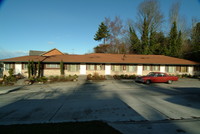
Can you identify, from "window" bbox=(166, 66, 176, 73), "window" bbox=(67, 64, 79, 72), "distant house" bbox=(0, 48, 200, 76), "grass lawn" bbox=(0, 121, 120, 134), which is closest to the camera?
"grass lawn" bbox=(0, 121, 120, 134)

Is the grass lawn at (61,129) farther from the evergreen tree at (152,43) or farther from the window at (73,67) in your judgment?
the evergreen tree at (152,43)

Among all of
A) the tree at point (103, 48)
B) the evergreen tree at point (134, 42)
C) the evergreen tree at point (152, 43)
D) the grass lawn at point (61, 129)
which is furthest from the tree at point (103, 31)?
the grass lawn at point (61, 129)

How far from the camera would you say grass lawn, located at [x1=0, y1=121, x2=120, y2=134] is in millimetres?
3588

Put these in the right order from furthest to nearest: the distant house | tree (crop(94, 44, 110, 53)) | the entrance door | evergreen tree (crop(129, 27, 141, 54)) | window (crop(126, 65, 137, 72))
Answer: tree (crop(94, 44, 110, 53)) < evergreen tree (crop(129, 27, 141, 54)) < window (crop(126, 65, 137, 72)) < the distant house < the entrance door

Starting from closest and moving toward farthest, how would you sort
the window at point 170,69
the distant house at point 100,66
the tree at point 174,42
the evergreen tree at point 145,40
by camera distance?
1. the distant house at point 100,66
2. the window at point 170,69
3. the tree at point 174,42
4. the evergreen tree at point 145,40

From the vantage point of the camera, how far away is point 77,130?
3.70m

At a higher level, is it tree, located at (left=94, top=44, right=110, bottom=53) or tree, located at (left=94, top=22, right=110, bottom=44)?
tree, located at (left=94, top=22, right=110, bottom=44)

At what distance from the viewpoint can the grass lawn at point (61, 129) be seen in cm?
359

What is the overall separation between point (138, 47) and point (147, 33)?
4.91 meters

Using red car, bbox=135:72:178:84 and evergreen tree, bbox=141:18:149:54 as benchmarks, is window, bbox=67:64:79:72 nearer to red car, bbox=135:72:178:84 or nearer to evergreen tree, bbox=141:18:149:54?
red car, bbox=135:72:178:84

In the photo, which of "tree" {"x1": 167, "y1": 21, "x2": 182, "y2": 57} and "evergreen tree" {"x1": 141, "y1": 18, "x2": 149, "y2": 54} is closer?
"tree" {"x1": 167, "y1": 21, "x2": 182, "y2": 57}

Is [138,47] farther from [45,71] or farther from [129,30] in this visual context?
[45,71]

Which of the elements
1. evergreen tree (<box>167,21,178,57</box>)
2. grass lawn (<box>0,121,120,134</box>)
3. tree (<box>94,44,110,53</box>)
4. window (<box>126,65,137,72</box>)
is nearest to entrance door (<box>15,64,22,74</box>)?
grass lawn (<box>0,121,120,134</box>)

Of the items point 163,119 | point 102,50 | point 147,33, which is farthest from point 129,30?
point 163,119
